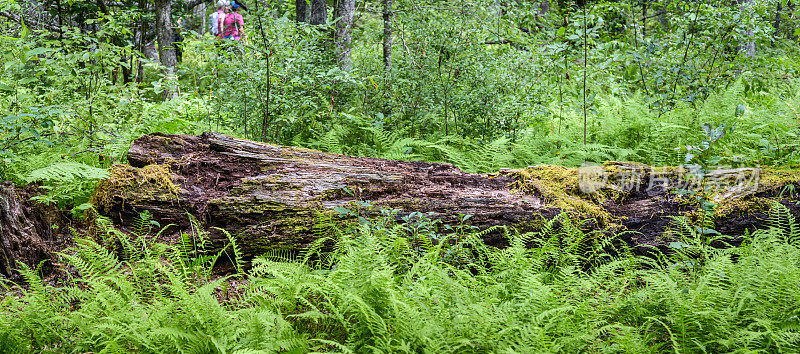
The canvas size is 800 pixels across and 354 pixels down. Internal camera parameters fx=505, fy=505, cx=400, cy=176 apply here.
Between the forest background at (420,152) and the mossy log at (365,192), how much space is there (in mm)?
198

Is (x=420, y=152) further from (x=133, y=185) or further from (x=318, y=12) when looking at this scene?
(x=133, y=185)

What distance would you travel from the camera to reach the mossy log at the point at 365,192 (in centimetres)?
383

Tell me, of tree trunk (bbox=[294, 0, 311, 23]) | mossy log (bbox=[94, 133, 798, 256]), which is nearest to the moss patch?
mossy log (bbox=[94, 133, 798, 256])

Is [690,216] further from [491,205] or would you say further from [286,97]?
[286,97]

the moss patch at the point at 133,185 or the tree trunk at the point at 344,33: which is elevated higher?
the tree trunk at the point at 344,33

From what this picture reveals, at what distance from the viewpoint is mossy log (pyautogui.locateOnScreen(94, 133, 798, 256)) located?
3.83m

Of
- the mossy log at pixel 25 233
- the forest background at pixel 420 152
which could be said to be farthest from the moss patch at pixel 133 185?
the mossy log at pixel 25 233

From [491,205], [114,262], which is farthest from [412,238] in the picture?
[114,262]

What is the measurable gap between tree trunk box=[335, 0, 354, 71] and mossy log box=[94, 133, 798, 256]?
2933 mm

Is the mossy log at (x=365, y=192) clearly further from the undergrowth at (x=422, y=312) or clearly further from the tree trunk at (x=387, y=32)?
the tree trunk at (x=387, y=32)

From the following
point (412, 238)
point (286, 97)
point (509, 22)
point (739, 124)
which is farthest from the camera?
point (509, 22)

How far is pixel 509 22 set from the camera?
727 cm

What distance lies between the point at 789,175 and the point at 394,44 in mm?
4978

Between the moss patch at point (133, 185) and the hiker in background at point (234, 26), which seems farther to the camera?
the hiker in background at point (234, 26)
